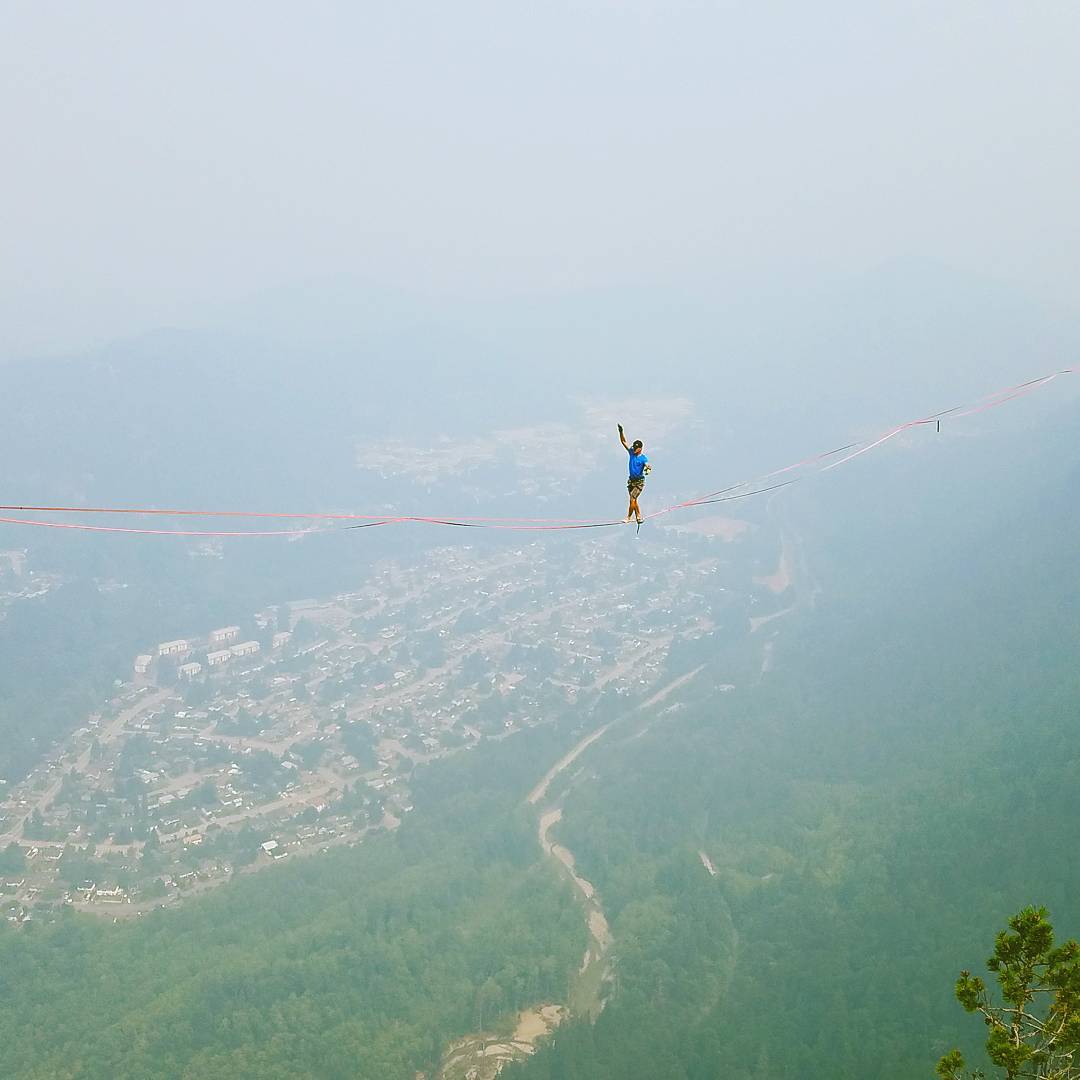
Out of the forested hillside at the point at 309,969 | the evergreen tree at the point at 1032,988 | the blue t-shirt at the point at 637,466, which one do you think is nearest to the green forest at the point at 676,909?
the forested hillside at the point at 309,969

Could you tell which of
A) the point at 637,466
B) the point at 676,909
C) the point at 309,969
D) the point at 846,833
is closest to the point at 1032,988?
the point at 637,466

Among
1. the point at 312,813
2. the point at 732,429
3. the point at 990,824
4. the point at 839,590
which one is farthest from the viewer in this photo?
the point at 732,429

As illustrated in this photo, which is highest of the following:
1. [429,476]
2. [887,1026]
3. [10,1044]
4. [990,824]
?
[429,476]

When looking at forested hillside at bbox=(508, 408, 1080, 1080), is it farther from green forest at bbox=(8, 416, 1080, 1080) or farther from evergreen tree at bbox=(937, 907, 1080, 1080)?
evergreen tree at bbox=(937, 907, 1080, 1080)

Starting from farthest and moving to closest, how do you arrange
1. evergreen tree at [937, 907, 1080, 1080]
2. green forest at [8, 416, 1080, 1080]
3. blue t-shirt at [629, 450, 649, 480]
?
green forest at [8, 416, 1080, 1080]
blue t-shirt at [629, 450, 649, 480]
evergreen tree at [937, 907, 1080, 1080]

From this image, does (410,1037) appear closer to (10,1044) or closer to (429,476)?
(10,1044)

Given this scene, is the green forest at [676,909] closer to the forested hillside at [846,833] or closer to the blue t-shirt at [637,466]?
the forested hillside at [846,833]

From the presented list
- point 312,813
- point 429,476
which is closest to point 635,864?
point 312,813

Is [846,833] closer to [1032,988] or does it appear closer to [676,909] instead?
[676,909]

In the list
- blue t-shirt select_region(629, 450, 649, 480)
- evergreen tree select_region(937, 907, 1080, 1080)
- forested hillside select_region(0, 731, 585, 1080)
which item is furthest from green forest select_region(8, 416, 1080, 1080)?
blue t-shirt select_region(629, 450, 649, 480)
